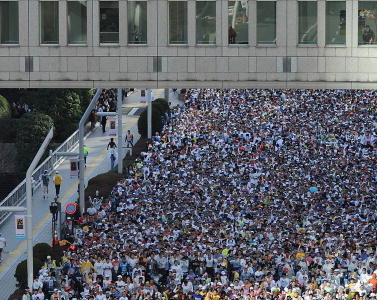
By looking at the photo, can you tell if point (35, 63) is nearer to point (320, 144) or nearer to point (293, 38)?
point (293, 38)

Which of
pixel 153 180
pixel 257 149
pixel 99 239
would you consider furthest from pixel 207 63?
pixel 257 149

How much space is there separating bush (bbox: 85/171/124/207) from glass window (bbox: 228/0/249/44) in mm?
14809

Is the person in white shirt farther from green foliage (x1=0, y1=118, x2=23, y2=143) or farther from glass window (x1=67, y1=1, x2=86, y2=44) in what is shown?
green foliage (x1=0, y1=118, x2=23, y2=143)

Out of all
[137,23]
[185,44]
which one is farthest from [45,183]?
[185,44]

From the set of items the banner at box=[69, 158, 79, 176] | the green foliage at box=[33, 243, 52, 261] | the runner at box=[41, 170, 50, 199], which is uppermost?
the banner at box=[69, 158, 79, 176]

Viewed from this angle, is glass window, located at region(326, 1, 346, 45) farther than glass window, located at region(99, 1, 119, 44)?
No

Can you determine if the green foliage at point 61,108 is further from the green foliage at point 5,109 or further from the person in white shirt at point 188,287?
the person in white shirt at point 188,287

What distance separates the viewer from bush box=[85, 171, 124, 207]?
3130 inches

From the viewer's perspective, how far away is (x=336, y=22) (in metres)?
66.2

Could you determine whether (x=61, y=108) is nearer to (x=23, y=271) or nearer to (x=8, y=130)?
(x=8, y=130)

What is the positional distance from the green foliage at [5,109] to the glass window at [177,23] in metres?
33.7

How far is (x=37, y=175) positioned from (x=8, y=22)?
1990 centimetres

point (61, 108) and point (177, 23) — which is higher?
point (177, 23)

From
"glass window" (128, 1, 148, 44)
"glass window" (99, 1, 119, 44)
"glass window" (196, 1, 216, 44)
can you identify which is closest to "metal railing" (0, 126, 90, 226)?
"glass window" (99, 1, 119, 44)
